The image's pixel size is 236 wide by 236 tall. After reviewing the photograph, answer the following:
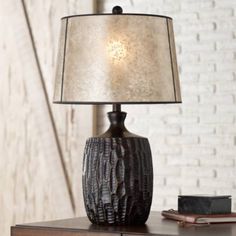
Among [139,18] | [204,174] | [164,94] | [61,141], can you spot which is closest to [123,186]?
[164,94]

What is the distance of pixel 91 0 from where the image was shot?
5.34 meters

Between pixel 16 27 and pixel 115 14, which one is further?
pixel 16 27

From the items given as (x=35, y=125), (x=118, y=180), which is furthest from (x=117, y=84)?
(x=35, y=125)

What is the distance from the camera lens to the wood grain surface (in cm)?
538

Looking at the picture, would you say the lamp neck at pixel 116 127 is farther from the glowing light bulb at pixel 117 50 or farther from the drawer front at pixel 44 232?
the drawer front at pixel 44 232

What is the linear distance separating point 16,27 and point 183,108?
1.28 meters

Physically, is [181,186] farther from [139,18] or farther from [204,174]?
[139,18]

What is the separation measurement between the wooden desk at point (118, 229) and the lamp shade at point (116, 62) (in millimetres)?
442

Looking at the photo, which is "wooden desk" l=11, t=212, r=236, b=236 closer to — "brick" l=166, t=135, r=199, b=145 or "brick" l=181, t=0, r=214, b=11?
"brick" l=166, t=135, r=199, b=145

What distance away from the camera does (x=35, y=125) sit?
543 cm

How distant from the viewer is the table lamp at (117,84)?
2.86 metres

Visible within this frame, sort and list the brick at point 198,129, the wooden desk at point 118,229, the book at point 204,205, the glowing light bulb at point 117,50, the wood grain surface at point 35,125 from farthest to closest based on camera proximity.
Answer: the wood grain surface at point 35,125, the brick at point 198,129, the book at point 204,205, the glowing light bulb at point 117,50, the wooden desk at point 118,229

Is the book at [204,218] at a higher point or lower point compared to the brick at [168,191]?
higher

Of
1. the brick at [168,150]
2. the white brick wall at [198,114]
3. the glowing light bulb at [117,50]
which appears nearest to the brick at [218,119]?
the white brick wall at [198,114]
